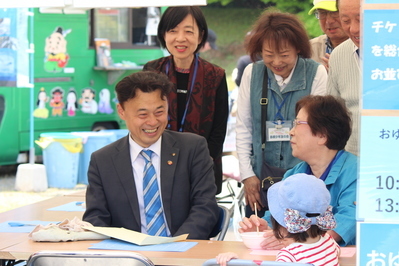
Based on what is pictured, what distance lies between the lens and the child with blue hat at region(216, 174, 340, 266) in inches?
96.3

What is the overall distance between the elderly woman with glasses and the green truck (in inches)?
197

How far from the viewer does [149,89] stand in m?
3.46

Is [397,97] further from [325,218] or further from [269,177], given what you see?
[269,177]

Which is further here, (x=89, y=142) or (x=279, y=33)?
(x=89, y=142)

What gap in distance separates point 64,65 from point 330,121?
6757 mm

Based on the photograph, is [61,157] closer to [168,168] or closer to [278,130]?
[278,130]

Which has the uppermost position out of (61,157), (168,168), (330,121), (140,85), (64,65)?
(64,65)

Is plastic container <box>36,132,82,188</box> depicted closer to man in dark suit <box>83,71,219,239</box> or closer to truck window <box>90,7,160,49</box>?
truck window <box>90,7,160,49</box>

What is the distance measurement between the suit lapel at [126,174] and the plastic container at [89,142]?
562cm

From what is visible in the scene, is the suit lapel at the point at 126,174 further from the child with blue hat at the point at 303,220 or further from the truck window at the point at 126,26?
the truck window at the point at 126,26

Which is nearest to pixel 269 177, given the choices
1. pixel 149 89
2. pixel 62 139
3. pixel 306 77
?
pixel 306 77

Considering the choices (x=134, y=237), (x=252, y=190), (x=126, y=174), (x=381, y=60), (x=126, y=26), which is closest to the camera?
(x=381, y=60)

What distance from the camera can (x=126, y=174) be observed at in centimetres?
342

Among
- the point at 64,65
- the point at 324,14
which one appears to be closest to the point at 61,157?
the point at 64,65
